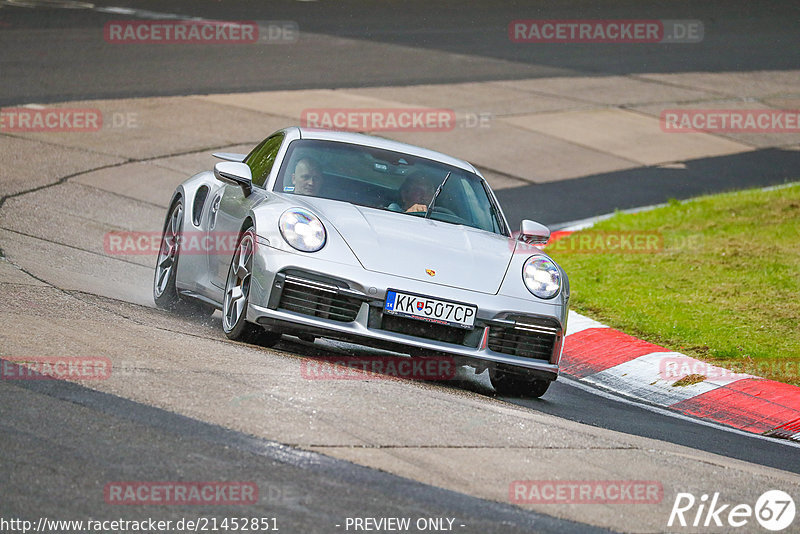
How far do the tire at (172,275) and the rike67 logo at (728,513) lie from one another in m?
4.34

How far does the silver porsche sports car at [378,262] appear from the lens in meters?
6.61

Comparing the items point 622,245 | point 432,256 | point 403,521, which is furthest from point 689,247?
point 403,521

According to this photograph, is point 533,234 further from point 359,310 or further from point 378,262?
point 359,310

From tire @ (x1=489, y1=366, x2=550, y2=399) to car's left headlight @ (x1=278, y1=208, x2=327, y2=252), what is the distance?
1346 millimetres

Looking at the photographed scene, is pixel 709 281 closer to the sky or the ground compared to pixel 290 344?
closer to the sky

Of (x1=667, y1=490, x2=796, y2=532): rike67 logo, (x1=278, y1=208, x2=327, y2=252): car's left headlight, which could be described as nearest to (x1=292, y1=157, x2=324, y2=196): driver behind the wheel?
(x1=278, y1=208, x2=327, y2=252): car's left headlight

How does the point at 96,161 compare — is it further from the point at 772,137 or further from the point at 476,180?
the point at 772,137

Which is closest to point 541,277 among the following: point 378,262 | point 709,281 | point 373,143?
point 378,262

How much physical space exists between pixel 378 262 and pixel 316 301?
0.41 m

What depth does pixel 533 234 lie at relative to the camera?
788 cm

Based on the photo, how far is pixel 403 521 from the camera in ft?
14.1

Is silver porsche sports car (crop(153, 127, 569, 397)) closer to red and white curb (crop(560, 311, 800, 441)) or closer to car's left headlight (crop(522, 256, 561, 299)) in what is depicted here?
car's left headlight (crop(522, 256, 561, 299))

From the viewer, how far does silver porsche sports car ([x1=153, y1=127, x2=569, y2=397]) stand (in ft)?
21.7

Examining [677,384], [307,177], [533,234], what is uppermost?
[307,177]
